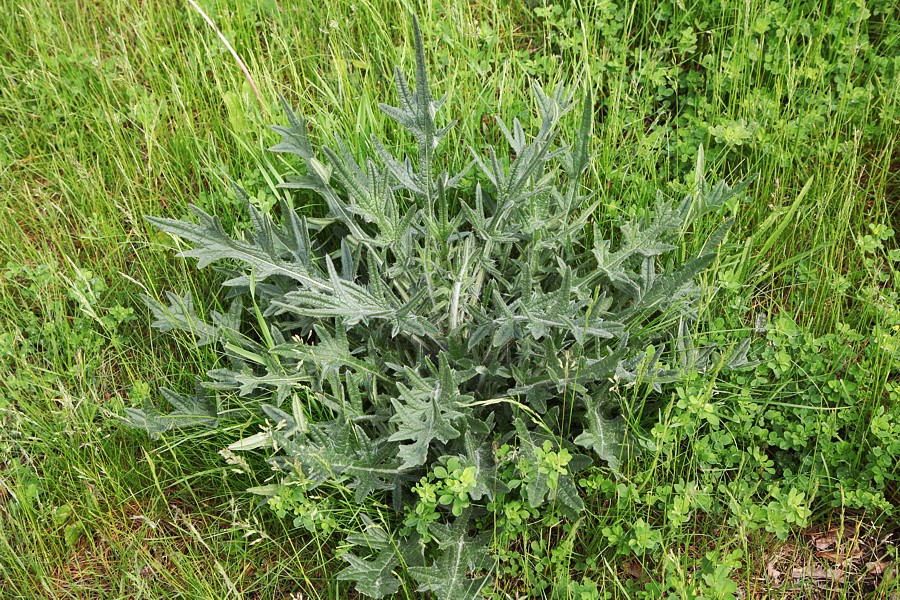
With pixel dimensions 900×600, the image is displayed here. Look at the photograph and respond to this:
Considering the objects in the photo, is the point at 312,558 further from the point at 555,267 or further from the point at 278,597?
the point at 555,267

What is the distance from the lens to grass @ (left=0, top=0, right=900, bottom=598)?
A: 6.97 feet

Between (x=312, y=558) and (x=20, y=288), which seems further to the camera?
(x=20, y=288)

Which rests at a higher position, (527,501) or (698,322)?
(698,322)

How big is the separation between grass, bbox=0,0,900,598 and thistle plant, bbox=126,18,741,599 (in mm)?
155

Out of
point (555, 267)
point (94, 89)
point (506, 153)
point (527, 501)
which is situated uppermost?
point (94, 89)

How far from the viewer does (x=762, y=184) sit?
2.59m

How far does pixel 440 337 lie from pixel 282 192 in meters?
0.87

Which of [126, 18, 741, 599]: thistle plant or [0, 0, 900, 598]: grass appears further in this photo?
[0, 0, 900, 598]: grass

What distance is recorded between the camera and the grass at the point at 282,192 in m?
2.12

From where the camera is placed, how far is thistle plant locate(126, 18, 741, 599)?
1.98m

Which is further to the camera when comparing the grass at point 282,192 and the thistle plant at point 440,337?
the grass at point 282,192

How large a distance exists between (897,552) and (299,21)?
9.70 feet

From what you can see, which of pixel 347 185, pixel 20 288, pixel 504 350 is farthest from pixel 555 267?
pixel 20 288

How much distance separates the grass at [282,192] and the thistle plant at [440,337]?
15cm
